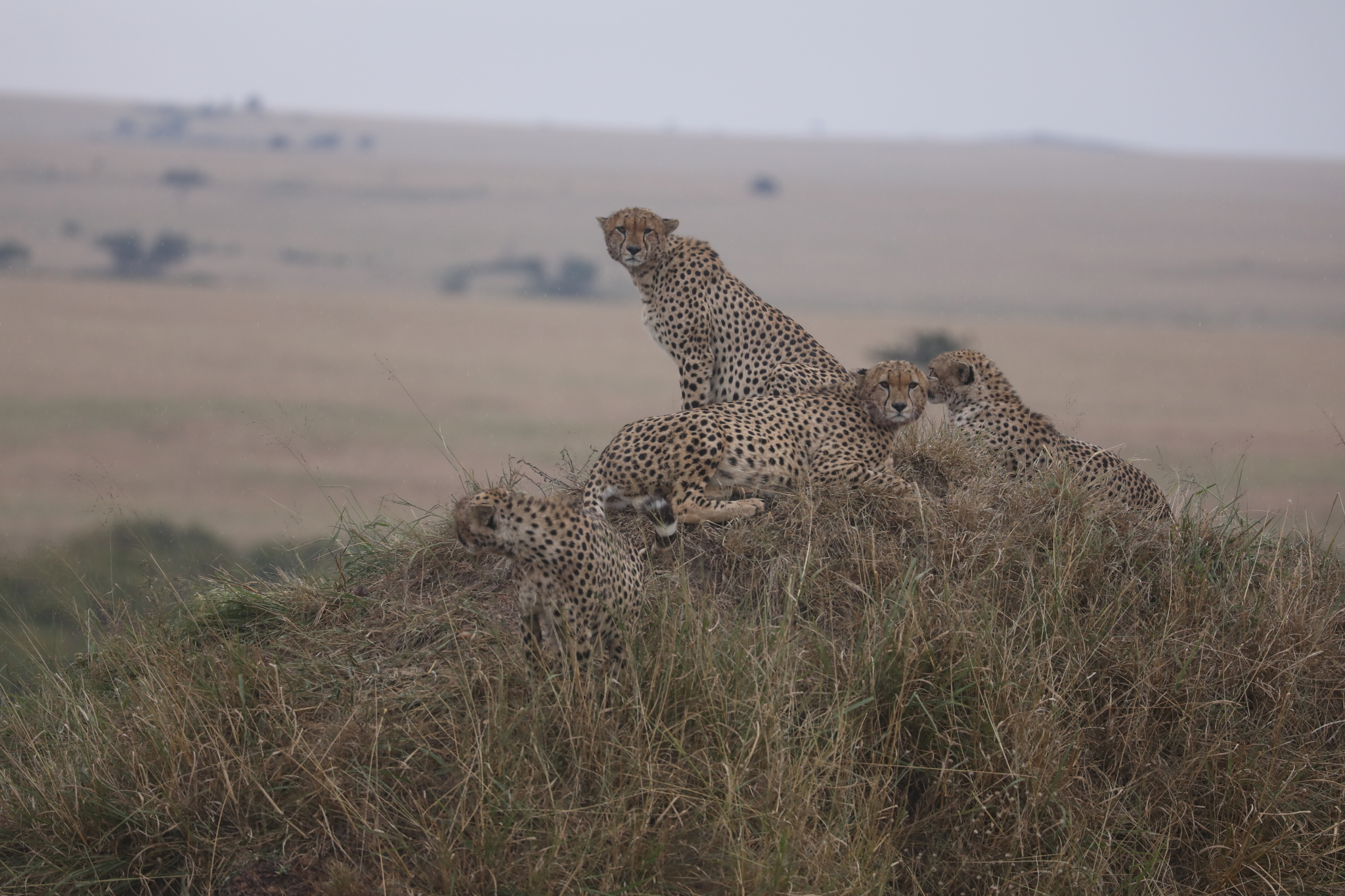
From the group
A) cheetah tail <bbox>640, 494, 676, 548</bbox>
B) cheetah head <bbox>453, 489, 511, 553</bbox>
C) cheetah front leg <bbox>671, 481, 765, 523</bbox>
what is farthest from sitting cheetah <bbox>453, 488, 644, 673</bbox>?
cheetah front leg <bbox>671, 481, 765, 523</bbox>

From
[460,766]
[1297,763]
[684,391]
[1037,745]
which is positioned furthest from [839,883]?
[684,391]

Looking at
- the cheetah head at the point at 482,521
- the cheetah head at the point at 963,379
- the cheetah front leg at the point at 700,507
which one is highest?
the cheetah head at the point at 963,379

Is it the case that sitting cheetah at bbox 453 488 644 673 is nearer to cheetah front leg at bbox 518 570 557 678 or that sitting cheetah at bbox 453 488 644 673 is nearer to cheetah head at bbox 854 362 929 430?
cheetah front leg at bbox 518 570 557 678

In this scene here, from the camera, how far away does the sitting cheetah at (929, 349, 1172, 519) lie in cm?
510

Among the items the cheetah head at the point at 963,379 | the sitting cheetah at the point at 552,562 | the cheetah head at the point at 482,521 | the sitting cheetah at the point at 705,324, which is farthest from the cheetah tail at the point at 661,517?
Answer: the cheetah head at the point at 963,379

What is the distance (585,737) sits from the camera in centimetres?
324

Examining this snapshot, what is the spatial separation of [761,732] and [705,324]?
267cm

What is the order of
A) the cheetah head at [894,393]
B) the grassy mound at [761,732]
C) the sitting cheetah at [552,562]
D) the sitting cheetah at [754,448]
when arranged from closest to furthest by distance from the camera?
the grassy mound at [761,732] → the sitting cheetah at [552,562] → the sitting cheetah at [754,448] → the cheetah head at [894,393]

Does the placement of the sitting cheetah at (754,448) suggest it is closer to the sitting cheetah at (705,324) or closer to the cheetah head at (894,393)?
the cheetah head at (894,393)

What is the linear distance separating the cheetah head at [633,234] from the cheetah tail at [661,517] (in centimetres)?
163

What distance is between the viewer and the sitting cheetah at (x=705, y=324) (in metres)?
5.50

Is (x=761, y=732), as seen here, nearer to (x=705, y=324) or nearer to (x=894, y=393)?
(x=894, y=393)

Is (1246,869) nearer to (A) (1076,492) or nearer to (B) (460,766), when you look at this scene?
(A) (1076,492)

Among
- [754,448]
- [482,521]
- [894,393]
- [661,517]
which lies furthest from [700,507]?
[482,521]
